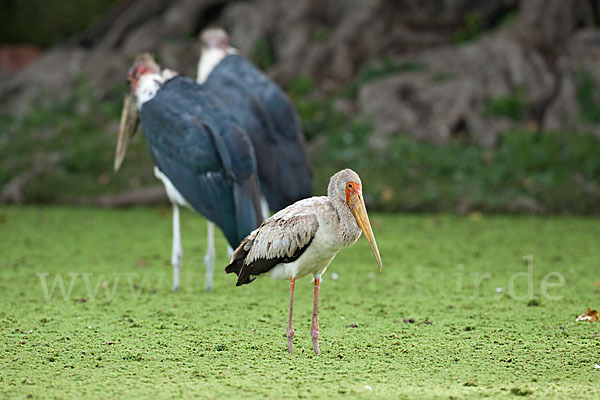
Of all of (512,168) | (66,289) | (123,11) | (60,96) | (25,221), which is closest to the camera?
(66,289)

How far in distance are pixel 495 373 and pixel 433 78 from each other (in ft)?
22.5

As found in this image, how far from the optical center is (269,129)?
532 centimetres

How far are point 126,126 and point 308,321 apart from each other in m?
1.96

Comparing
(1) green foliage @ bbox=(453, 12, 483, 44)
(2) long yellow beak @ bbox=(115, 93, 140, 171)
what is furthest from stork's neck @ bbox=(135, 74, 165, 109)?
(1) green foliage @ bbox=(453, 12, 483, 44)

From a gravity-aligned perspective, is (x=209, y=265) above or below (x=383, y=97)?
below

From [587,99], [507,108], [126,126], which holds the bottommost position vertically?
[126,126]

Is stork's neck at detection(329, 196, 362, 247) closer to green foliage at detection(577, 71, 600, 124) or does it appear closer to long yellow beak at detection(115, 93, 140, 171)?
long yellow beak at detection(115, 93, 140, 171)

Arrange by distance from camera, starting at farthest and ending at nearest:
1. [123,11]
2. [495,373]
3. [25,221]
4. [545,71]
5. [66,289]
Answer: [123,11] → [545,71] → [25,221] → [66,289] → [495,373]

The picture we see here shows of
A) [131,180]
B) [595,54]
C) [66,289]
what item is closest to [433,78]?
[595,54]

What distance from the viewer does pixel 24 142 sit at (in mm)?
9625

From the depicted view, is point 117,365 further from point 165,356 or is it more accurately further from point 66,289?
point 66,289

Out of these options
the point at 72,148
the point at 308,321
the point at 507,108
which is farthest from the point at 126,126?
the point at 507,108

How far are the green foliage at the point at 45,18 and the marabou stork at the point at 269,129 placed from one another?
311 inches

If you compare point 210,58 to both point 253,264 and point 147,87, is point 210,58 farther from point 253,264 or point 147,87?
point 253,264
